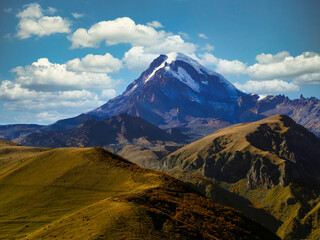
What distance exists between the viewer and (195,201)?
3219 inches

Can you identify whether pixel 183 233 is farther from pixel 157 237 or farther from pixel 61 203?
pixel 61 203

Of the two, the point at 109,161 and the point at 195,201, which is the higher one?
the point at 109,161

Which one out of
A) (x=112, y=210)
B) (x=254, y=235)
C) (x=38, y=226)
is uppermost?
(x=112, y=210)

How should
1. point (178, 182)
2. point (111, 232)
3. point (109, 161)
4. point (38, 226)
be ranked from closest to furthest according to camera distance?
point (111, 232)
point (38, 226)
point (178, 182)
point (109, 161)

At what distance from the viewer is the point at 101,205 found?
6725 centimetres

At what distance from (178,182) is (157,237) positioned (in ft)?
141

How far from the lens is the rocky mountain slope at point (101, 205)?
56.0 meters

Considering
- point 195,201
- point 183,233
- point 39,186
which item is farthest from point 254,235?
point 39,186

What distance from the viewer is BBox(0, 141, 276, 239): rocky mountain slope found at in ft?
184

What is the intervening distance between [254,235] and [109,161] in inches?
2209

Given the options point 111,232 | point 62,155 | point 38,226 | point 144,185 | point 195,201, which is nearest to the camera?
point 111,232

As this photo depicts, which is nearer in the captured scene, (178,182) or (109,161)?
(178,182)

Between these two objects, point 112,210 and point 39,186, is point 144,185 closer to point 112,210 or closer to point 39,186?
point 112,210

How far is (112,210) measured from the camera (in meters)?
61.5
